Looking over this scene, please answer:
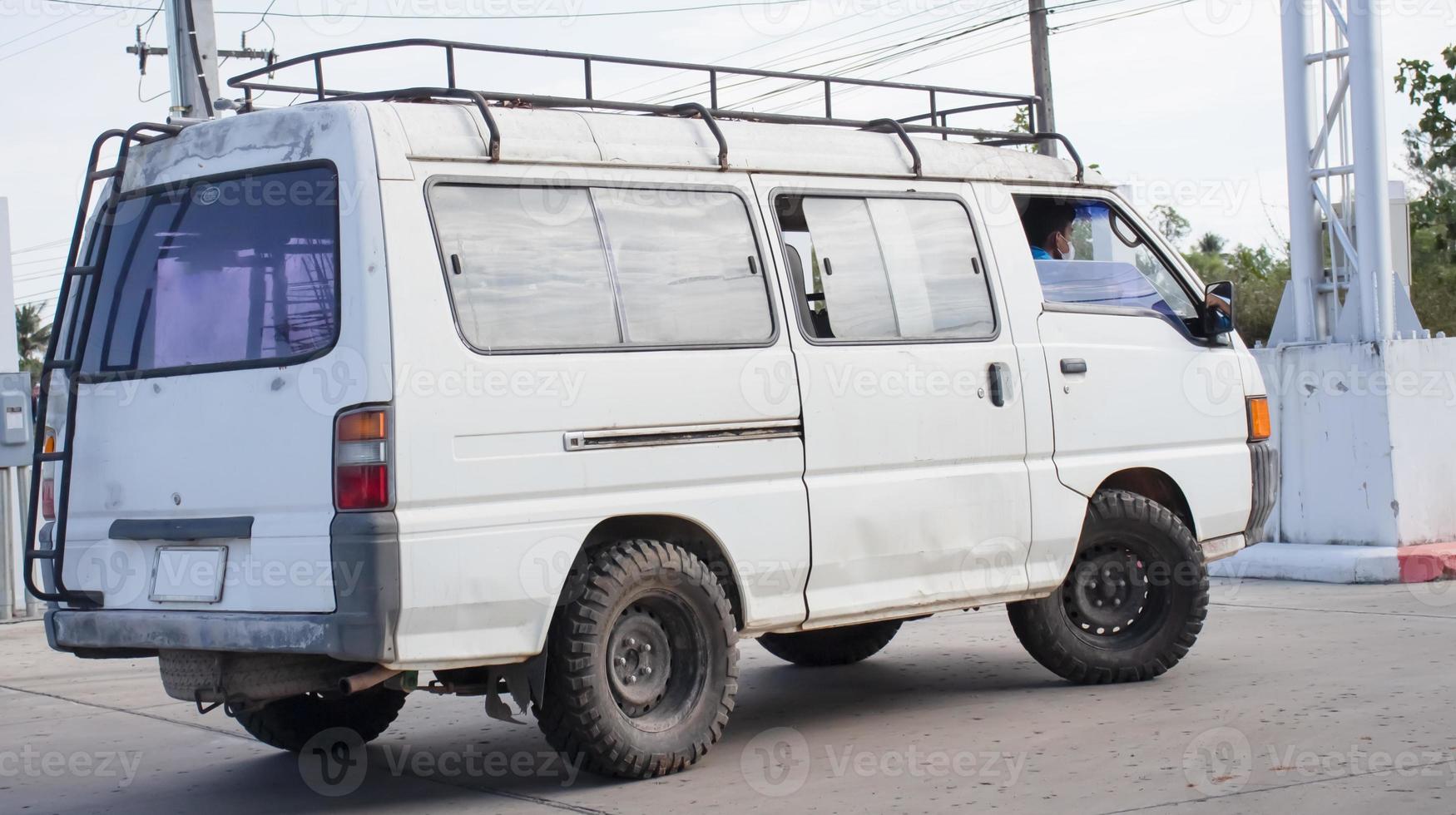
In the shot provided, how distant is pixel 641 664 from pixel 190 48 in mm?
11181

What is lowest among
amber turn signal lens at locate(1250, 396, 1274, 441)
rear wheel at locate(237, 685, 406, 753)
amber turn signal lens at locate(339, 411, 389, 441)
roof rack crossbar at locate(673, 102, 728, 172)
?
rear wheel at locate(237, 685, 406, 753)

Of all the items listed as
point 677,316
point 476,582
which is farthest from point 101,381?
point 677,316

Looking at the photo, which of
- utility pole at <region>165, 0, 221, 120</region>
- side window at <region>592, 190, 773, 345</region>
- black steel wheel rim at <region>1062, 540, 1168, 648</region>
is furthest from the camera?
utility pole at <region>165, 0, 221, 120</region>

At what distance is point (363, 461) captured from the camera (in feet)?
16.1

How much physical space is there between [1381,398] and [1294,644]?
111 inches

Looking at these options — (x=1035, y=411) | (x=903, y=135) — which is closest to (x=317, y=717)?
(x=1035, y=411)

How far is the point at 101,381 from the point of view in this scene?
5.57 meters

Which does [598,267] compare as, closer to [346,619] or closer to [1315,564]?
[346,619]

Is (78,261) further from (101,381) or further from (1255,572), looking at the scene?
(1255,572)

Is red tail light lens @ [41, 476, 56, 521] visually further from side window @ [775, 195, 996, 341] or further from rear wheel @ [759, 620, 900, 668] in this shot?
rear wheel @ [759, 620, 900, 668]

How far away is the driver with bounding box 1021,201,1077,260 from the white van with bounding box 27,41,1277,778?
206 mm

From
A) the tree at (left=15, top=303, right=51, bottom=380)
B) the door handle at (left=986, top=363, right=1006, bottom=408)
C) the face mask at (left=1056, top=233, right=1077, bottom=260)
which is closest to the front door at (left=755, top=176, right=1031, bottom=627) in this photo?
the door handle at (left=986, top=363, right=1006, bottom=408)

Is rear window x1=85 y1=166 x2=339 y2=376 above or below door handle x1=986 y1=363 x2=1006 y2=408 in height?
above

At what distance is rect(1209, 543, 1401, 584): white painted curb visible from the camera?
10.1m
